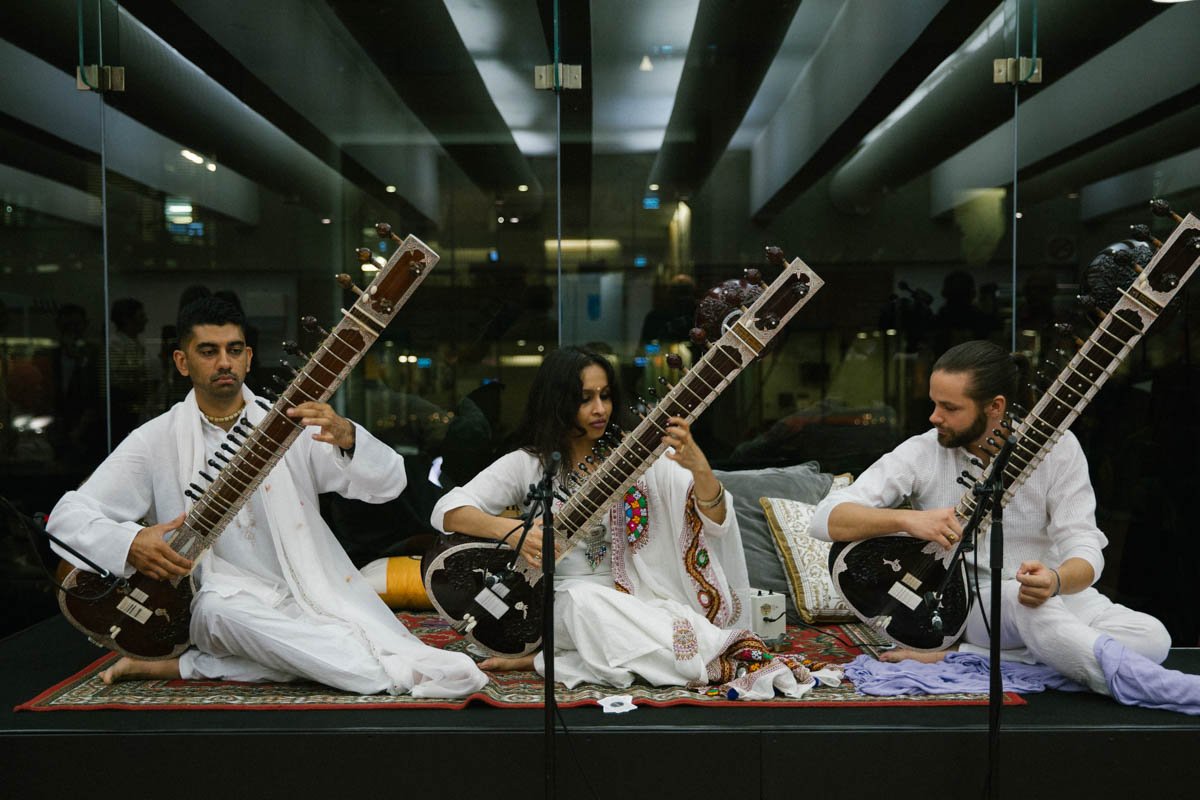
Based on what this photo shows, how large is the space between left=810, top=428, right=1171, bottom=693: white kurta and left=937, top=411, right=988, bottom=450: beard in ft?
0.19

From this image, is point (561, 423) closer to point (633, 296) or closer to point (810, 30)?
point (633, 296)

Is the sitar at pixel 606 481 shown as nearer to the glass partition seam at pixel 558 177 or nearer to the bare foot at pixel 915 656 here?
the bare foot at pixel 915 656

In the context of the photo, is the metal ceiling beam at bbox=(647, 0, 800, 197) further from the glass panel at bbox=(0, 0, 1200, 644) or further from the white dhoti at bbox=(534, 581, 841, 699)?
the white dhoti at bbox=(534, 581, 841, 699)

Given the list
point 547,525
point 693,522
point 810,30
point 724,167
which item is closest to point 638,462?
point 693,522

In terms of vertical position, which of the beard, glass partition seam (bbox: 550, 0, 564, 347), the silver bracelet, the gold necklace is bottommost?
the silver bracelet

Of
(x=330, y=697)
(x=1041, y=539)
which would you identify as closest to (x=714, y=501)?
(x=1041, y=539)

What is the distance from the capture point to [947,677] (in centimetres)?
312

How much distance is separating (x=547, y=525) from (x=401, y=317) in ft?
7.41

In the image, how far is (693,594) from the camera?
10.8 ft

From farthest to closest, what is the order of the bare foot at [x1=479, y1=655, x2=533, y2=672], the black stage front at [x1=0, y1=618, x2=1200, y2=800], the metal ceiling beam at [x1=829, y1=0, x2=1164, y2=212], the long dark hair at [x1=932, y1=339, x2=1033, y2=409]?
the metal ceiling beam at [x1=829, y1=0, x2=1164, y2=212] → the bare foot at [x1=479, y1=655, x2=533, y2=672] → the long dark hair at [x1=932, y1=339, x2=1033, y2=409] → the black stage front at [x1=0, y1=618, x2=1200, y2=800]

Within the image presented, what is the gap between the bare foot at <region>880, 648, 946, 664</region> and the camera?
325cm

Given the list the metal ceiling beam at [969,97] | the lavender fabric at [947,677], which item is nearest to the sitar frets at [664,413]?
the lavender fabric at [947,677]

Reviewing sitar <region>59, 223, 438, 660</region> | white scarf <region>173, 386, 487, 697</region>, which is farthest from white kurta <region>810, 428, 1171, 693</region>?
sitar <region>59, 223, 438, 660</region>

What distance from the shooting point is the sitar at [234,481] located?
3029 mm
